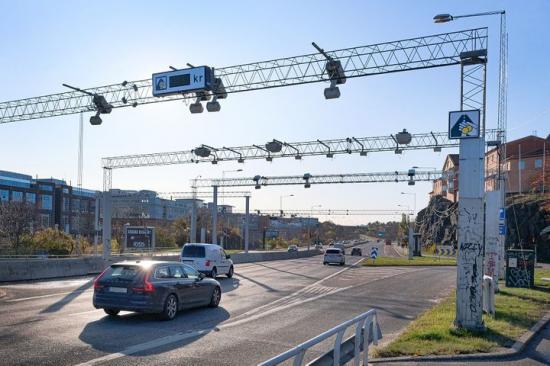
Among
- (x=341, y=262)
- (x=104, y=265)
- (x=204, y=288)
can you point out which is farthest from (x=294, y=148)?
(x=204, y=288)

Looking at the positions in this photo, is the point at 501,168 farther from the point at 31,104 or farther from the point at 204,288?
the point at 31,104

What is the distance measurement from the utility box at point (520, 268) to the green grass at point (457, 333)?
20.5ft

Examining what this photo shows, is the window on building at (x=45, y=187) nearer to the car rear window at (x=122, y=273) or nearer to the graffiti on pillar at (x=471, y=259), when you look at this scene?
the car rear window at (x=122, y=273)

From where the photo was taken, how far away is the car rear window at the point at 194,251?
26641mm

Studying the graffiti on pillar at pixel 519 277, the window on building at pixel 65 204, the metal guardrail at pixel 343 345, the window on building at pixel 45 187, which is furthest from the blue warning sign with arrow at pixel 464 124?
the window on building at pixel 65 204

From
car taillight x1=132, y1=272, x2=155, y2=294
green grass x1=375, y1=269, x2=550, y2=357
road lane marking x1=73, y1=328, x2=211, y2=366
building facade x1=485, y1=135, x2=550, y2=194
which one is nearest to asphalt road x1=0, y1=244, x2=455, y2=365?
road lane marking x1=73, y1=328, x2=211, y2=366

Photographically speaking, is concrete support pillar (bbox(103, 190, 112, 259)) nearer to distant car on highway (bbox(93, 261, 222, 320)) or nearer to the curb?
distant car on highway (bbox(93, 261, 222, 320))

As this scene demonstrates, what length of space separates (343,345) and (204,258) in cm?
1955

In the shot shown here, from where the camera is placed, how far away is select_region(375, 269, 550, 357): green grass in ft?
31.3

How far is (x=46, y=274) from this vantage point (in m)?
25.9

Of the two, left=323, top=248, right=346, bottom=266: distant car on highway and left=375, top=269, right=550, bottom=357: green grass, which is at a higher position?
left=375, top=269, right=550, bottom=357: green grass

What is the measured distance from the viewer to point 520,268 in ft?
74.8

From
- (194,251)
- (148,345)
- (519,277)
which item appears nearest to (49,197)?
(194,251)

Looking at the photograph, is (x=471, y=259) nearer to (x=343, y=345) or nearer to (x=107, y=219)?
(x=343, y=345)
